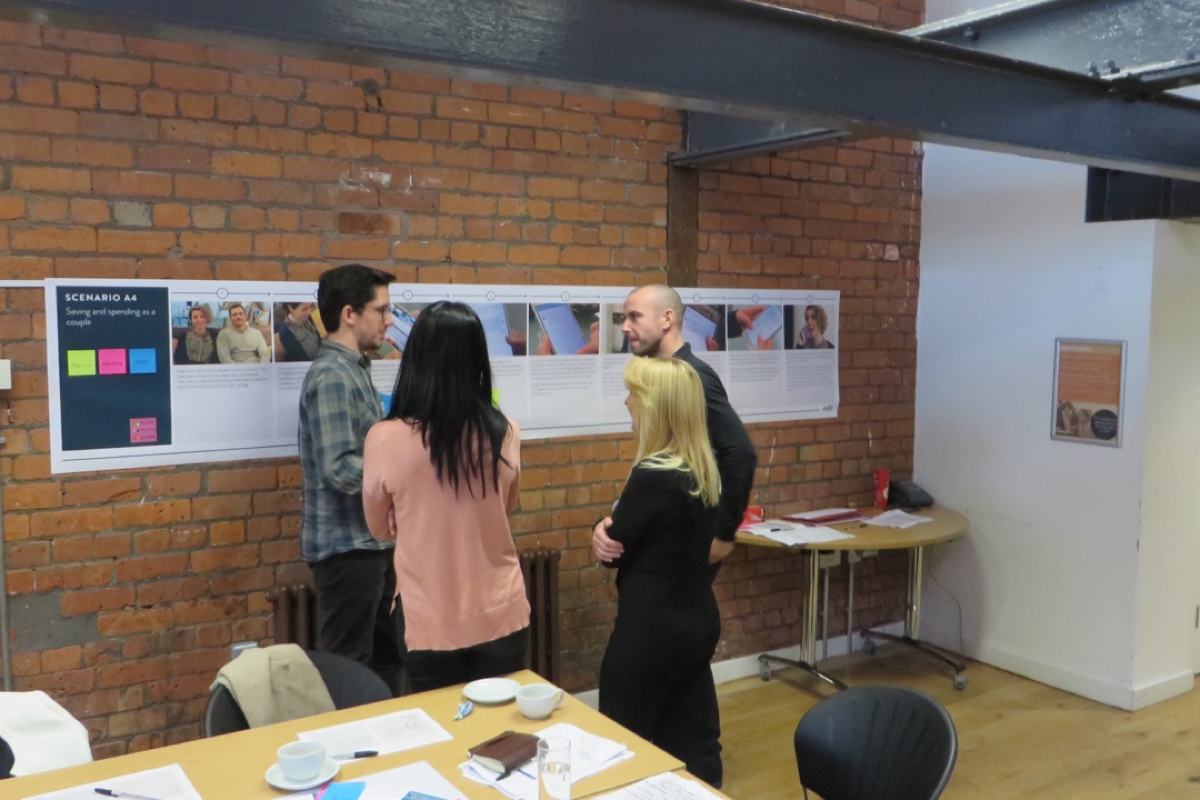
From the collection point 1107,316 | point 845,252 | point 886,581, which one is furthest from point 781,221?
point 886,581

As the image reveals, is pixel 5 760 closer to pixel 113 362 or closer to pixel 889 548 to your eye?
pixel 113 362

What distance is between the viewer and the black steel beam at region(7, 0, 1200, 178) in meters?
1.38

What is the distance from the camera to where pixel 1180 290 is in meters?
4.04

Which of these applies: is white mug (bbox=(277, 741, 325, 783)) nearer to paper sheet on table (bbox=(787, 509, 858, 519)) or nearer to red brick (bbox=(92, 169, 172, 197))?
red brick (bbox=(92, 169, 172, 197))

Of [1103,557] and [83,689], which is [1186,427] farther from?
[83,689]

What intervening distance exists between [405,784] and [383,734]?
241 millimetres

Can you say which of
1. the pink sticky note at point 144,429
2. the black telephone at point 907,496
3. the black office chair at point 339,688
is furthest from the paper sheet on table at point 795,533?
the pink sticky note at point 144,429

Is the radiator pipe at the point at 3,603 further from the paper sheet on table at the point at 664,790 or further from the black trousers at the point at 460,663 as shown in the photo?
the paper sheet on table at the point at 664,790

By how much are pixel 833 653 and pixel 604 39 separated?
3.75m

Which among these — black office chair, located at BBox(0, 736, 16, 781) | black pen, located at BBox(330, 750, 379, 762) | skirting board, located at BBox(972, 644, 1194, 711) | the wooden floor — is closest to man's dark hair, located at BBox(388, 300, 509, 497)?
black pen, located at BBox(330, 750, 379, 762)

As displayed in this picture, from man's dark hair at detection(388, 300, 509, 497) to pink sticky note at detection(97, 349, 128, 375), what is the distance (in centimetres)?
116

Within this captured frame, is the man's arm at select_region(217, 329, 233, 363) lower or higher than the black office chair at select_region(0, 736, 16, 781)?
higher

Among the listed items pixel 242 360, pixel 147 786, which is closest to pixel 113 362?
pixel 242 360

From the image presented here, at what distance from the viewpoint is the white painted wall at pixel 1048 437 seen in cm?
401
